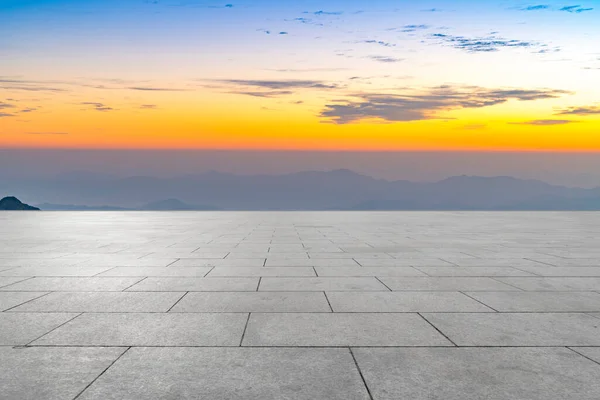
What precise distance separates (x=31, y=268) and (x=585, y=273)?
1211cm

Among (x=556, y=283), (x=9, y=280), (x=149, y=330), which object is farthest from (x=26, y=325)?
(x=556, y=283)

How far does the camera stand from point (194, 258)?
1280cm

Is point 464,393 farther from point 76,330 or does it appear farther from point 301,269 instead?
point 301,269

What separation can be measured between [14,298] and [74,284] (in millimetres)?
1243

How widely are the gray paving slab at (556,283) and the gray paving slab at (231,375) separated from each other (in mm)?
5340

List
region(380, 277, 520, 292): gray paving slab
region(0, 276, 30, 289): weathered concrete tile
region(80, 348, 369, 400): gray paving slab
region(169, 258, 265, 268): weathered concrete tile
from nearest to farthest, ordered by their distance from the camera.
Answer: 1. region(80, 348, 369, 400): gray paving slab
2. region(380, 277, 520, 292): gray paving slab
3. region(0, 276, 30, 289): weathered concrete tile
4. region(169, 258, 265, 268): weathered concrete tile

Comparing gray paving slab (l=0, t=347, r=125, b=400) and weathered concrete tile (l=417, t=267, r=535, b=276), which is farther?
weathered concrete tile (l=417, t=267, r=535, b=276)

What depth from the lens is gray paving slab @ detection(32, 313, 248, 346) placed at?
236 inches

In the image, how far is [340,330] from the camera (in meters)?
6.49

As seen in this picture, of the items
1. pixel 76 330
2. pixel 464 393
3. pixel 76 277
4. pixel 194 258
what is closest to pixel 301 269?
pixel 194 258

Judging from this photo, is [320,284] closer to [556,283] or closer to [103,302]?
[103,302]

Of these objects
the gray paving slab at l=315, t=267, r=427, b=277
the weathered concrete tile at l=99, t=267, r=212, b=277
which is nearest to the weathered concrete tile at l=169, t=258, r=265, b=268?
the weathered concrete tile at l=99, t=267, r=212, b=277

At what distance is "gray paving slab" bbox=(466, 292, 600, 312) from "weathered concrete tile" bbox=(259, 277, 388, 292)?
5.86 feet

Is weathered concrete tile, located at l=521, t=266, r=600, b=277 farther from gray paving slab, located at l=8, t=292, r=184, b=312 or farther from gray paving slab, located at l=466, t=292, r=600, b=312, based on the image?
gray paving slab, located at l=8, t=292, r=184, b=312
